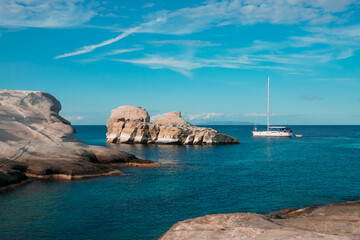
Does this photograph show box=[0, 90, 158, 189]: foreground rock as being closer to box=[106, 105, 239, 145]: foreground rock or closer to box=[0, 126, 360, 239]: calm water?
box=[0, 126, 360, 239]: calm water

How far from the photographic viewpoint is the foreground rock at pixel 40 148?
34.9 metres

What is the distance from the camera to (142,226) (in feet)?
67.9

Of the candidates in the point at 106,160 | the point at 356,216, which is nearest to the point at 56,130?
the point at 106,160

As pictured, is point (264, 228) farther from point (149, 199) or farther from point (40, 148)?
point (40, 148)

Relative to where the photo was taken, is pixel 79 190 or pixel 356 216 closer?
pixel 356 216

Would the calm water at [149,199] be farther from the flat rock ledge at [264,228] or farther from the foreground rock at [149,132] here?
the foreground rock at [149,132]

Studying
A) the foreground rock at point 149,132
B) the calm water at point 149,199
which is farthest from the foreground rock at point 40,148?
the foreground rock at point 149,132

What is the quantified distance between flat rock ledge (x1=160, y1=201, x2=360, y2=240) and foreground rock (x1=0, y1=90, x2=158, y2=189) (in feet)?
70.1

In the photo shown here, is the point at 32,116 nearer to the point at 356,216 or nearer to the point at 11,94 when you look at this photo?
the point at 11,94

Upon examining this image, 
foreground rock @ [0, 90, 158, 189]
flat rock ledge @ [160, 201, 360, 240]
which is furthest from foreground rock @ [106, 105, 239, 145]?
flat rock ledge @ [160, 201, 360, 240]

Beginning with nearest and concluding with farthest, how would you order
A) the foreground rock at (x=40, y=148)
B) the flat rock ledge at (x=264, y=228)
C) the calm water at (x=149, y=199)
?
the flat rock ledge at (x=264, y=228) → the calm water at (x=149, y=199) → the foreground rock at (x=40, y=148)

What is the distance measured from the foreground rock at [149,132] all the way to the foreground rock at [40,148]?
1745 inches

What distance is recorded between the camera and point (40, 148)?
38500 mm

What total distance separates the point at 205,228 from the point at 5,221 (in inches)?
543
